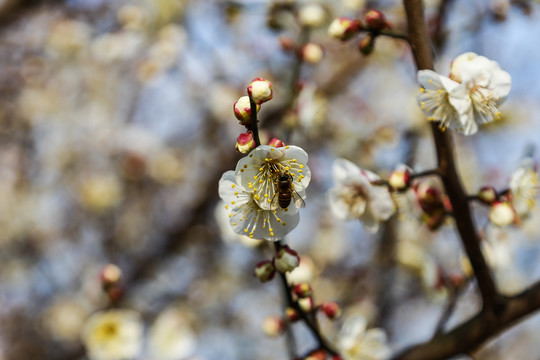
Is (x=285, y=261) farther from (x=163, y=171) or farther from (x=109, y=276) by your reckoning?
(x=163, y=171)

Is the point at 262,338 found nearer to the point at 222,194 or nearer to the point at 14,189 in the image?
the point at 14,189

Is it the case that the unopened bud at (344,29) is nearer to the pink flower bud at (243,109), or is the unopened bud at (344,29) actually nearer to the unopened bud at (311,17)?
the pink flower bud at (243,109)

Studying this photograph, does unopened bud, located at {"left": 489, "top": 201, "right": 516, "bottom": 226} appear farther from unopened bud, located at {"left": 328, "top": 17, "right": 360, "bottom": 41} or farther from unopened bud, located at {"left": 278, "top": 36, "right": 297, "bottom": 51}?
unopened bud, located at {"left": 278, "top": 36, "right": 297, "bottom": 51}

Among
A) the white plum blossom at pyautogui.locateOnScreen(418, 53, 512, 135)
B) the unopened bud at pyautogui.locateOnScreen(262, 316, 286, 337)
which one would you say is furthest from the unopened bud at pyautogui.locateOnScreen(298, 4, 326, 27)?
the unopened bud at pyautogui.locateOnScreen(262, 316, 286, 337)

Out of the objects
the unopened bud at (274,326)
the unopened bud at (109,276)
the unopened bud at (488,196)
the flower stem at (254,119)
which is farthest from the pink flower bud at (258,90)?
the unopened bud at (109,276)

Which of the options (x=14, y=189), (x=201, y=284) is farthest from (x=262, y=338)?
(x=14, y=189)

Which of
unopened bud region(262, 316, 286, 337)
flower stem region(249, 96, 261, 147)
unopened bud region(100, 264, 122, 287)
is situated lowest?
unopened bud region(262, 316, 286, 337)
